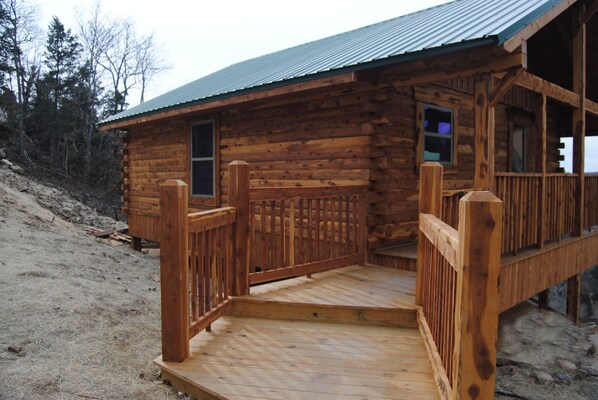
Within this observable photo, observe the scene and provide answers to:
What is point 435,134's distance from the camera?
7742 mm

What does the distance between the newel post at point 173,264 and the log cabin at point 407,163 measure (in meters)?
0.02

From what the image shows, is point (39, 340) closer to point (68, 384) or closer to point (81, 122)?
point (68, 384)

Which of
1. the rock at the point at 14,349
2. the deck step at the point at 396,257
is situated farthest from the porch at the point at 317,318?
the rock at the point at 14,349

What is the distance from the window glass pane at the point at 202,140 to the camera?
960 centimetres

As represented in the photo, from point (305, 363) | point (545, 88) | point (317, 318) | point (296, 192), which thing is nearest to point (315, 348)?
point (305, 363)

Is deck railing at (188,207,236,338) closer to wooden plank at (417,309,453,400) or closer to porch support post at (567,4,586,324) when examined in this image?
wooden plank at (417,309,453,400)

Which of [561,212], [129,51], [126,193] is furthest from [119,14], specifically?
[561,212]

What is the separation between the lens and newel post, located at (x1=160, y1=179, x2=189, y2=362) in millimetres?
3285

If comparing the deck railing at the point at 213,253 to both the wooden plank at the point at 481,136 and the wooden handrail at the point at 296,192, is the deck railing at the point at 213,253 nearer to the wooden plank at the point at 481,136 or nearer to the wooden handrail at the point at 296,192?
the wooden handrail at the point at 296,192

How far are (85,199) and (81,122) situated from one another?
26.1 feet

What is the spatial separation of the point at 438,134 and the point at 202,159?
5018 millimetres

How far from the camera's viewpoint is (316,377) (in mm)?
3109

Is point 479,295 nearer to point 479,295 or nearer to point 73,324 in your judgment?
point 479,295

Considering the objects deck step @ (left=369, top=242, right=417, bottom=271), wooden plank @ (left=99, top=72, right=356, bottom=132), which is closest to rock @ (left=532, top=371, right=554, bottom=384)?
deck step @ (left=369, top=242, right=417, bottom=271)
